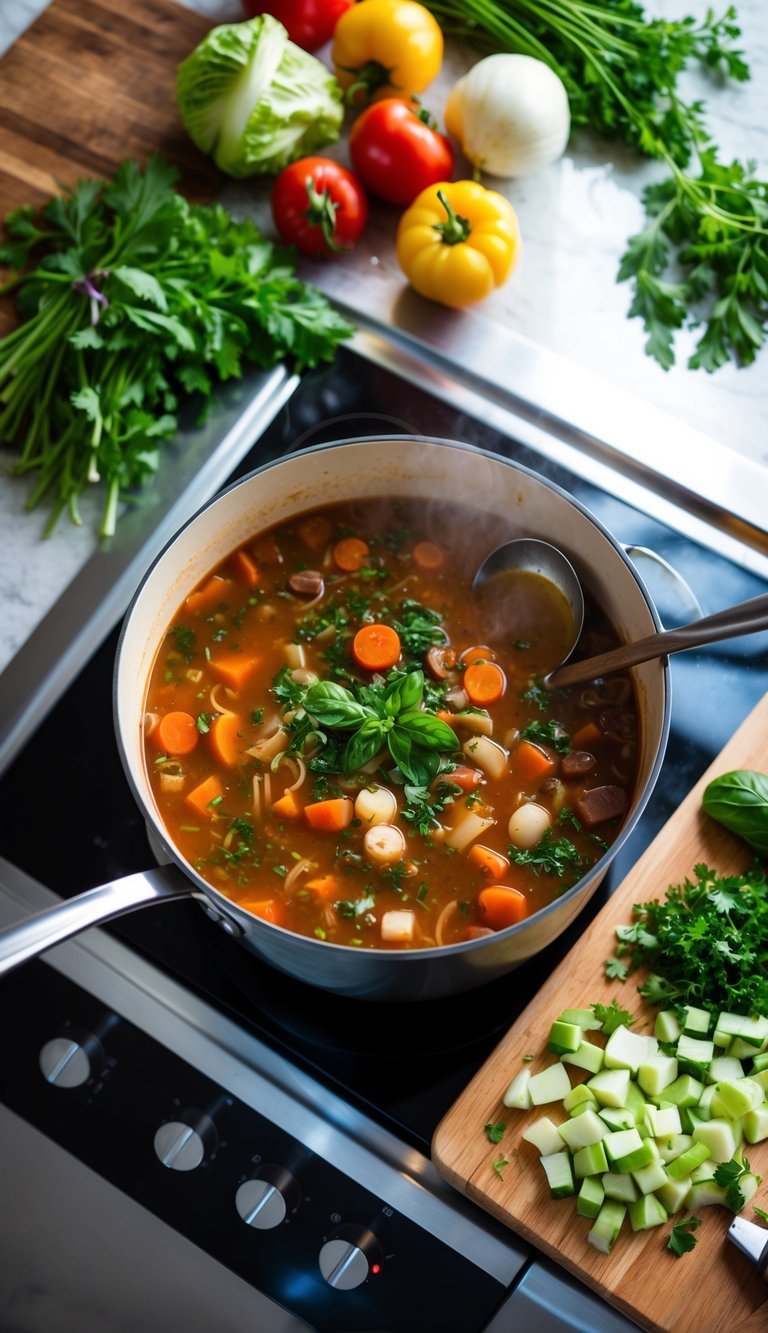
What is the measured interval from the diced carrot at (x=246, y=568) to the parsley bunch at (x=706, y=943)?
0.88m

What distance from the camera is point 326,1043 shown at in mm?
1896

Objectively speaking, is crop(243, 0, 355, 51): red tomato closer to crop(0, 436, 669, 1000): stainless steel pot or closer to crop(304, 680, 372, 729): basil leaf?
crop(0, 436, 669, 1000): stainless steel pot

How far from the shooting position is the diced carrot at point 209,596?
211 cm

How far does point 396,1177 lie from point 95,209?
1.99 m

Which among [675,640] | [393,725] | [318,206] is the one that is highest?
[318,206]

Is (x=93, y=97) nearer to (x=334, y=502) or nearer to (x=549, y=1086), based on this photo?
(x=334, y=502)

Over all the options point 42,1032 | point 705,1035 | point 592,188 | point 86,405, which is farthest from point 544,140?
point 42,1032

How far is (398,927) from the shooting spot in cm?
185

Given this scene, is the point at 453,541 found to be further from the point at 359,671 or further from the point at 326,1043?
the point at 326,1043

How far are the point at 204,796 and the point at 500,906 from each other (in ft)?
1.71

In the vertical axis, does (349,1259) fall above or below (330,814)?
below

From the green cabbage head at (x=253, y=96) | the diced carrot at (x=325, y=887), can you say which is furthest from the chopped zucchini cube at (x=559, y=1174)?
the green cabbage head at (x=253, y=96)

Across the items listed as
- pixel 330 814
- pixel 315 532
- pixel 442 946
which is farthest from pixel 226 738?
pixel 442 946

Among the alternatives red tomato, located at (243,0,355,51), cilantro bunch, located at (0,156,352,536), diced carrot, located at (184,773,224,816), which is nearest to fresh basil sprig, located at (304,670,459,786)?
diced carrot, located at (184,773,224,816)
